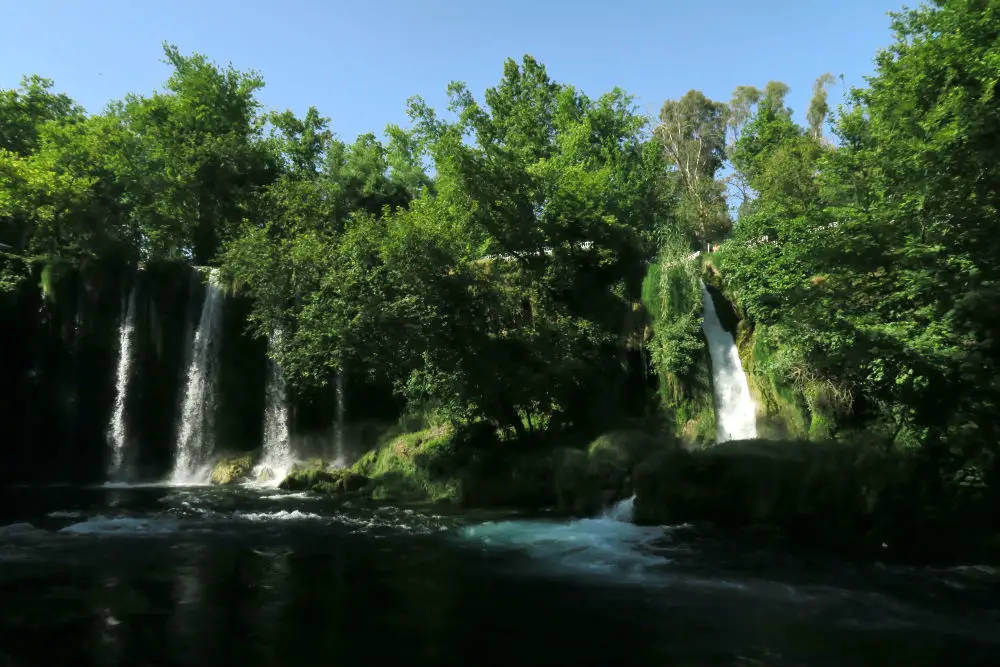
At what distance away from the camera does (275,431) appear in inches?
1046

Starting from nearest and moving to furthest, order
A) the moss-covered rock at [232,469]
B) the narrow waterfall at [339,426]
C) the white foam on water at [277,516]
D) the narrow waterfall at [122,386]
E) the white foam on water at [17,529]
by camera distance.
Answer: the white foam on water at [17,529] → the white foam on water at [277,516] → the moss-covered rock at [232,469] → the narrow waterfall at [122,386] → the narrow waterfall at [339,426]

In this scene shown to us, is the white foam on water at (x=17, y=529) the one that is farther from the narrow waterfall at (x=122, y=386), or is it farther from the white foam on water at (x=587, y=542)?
the narrow waterfall at (x=122, y=386)

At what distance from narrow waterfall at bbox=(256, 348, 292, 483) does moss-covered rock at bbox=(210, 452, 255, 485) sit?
1.34ft

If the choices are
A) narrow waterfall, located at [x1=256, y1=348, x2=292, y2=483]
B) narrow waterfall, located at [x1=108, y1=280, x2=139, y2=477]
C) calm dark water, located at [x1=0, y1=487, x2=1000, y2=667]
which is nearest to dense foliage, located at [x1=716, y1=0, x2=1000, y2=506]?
calm dark water, located at [x1=0, y1=487, x2=1000, y2=667]

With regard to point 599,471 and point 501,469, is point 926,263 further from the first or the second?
point 501,469

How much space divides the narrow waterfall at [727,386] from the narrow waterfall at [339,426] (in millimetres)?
14392

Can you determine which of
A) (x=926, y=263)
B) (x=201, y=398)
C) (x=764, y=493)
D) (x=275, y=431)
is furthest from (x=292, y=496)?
(x=926, y=263)

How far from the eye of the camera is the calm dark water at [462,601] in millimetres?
6645

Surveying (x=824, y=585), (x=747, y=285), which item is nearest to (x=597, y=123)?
(x=747, y=285)

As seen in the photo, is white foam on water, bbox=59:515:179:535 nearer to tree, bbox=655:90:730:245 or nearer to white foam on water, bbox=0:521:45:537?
white foam on water, bbox=0:521:45:537

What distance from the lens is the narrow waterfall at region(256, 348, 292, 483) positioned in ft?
82.3

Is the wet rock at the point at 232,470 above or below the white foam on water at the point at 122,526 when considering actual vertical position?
above

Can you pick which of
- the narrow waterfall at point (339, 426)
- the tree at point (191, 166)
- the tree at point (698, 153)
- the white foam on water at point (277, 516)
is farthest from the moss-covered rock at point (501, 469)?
the tree at point (698, 153)

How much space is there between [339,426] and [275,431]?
2.56m
